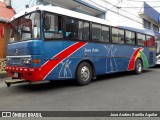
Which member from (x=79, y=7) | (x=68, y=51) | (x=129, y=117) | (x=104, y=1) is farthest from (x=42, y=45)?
(x=104, y=1)

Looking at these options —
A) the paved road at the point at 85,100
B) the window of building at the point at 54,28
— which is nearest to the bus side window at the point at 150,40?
the paved road at the point at 85,100

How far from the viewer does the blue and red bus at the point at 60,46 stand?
25.2ft

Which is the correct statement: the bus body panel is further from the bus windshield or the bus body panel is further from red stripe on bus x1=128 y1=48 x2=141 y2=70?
the bus windshield

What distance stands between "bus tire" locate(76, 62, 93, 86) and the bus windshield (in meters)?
2.35

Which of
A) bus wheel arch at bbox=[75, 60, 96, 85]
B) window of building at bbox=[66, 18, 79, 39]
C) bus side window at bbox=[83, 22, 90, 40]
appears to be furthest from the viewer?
bus side window at bbox=[83, 22, 90, 40]

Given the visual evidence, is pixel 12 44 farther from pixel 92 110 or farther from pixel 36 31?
pixel 92 110

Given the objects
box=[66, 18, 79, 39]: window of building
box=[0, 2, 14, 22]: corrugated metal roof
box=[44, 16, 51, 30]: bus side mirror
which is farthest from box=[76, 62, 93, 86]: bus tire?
box=[0, 2, 14, 22]: corrugated metal roof

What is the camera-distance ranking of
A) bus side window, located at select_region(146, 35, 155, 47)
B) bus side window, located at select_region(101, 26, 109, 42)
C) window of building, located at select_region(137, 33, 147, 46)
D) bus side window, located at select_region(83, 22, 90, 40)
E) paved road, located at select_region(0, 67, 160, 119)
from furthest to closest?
bus side window, located at select_region(146, 35, 155, 47) → window of building, located at select_region(137, 33, 147, 46) → bus side window, located at select_region(101, 26, 109, 42) → bus side window, located at select_region(83, 22, 90, 40) → paved road, located at select_region(0, 67, 160, 119)

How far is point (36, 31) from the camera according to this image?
7680 millimetres

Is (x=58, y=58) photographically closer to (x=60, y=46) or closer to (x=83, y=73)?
(x=60, y=46)

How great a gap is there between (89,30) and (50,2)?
7968mm

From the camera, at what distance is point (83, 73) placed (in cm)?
924

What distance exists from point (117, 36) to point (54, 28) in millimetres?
4549

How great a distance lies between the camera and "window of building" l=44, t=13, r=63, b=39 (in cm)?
785
